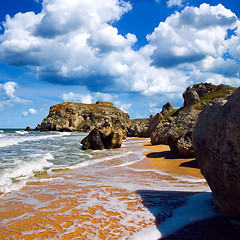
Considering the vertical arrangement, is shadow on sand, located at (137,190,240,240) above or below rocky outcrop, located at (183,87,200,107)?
below

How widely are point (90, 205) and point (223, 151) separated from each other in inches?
132

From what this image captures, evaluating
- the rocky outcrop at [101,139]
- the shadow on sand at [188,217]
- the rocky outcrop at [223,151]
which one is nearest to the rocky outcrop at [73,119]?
the rocky outcrop at [101,139]

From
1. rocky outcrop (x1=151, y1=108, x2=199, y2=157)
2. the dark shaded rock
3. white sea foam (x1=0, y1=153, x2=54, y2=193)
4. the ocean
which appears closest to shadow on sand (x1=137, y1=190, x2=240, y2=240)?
the ocean

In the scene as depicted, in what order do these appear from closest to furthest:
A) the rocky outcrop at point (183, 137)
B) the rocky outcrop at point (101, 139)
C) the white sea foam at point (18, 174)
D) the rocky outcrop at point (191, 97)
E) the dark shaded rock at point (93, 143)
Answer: the white sea foam at point (18, 174) → the rocky outcrop at point (183, 137) → the dark shaded rock at point (93, 143) → the rocky outcrop at point (101, 139) → the rocky outcrop at point (191, 97)

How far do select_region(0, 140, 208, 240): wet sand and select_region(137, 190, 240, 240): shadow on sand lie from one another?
28mm

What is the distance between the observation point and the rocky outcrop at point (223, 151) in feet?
11.6

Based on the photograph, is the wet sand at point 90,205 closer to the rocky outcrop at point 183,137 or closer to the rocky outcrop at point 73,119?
the rocky outcrop at point 183,137

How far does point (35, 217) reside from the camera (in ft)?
14.9

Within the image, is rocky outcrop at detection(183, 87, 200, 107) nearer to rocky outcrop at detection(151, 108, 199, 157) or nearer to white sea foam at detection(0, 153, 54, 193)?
rocky outcrop at detection(151, 108, 199, 157)

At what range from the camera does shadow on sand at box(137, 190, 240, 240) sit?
3469 mm

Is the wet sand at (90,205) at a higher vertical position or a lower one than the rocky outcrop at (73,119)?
lower

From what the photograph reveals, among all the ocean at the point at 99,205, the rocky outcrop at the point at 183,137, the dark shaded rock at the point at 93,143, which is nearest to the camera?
the ocean at the point at 99,205

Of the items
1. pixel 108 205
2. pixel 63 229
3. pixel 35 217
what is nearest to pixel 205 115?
pixel 108 205

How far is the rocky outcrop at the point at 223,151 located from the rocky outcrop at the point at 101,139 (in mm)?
15782
